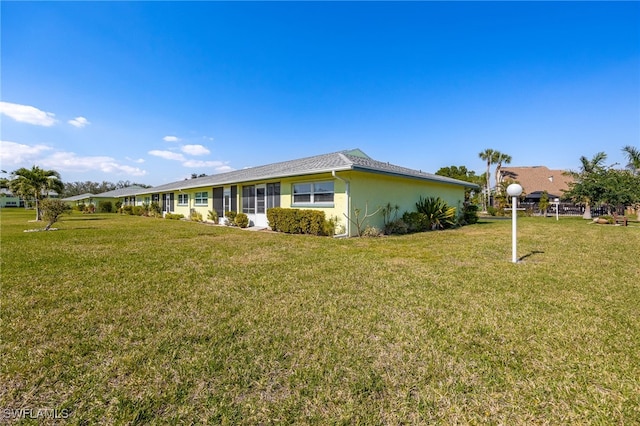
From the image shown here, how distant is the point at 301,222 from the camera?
11672 mm

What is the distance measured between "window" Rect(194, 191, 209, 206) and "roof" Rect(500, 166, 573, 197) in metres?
40.7

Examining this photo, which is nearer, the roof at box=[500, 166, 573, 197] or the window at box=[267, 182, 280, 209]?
the window at box=[267, 182, 280, 209]

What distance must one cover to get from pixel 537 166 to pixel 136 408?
5393cm

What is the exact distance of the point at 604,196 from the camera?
1953 centimetres

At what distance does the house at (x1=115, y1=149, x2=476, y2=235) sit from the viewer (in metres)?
11.1

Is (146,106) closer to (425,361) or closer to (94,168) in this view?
(425,361)

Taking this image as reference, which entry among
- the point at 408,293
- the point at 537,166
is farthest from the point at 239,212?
the point at 537,166

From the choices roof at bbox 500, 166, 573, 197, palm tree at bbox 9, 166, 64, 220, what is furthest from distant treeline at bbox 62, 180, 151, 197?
roof at bbox 500, 166, 573, 197

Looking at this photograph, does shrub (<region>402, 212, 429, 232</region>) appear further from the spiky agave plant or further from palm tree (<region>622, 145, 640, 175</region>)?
palm tree (<region>622, 145, 640, 175</region>)

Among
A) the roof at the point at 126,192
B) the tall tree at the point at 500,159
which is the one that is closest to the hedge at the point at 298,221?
the roof at the point at 126,192

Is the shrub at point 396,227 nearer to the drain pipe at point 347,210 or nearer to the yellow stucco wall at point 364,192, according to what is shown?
the yellow stucco wall at point 364,192

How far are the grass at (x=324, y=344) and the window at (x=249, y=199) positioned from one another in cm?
968

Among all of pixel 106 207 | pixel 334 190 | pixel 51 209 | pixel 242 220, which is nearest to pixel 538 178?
pixel 334 190

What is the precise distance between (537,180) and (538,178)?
643 millimetres
